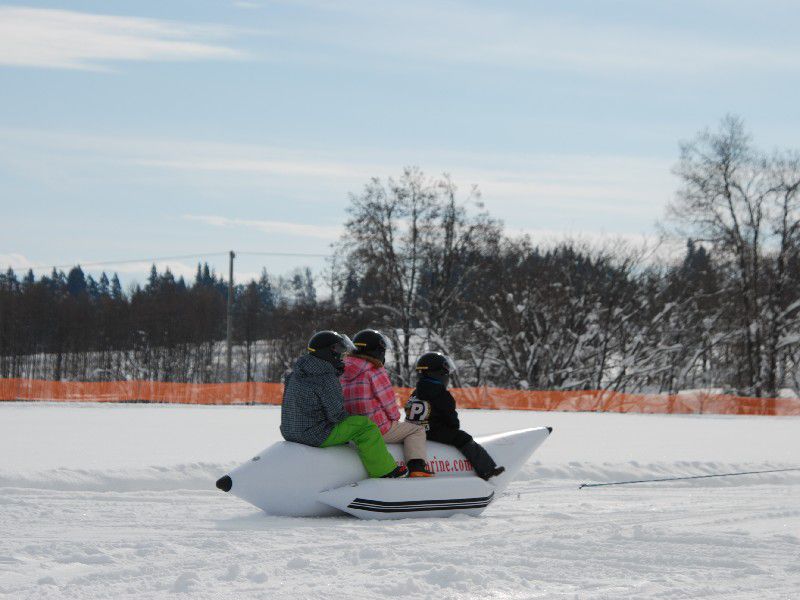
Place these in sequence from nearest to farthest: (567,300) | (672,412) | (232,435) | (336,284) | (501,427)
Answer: (232,435) → (501,427) → (672,412) → (336,284) → (567,300)

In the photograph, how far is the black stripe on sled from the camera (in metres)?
9.80


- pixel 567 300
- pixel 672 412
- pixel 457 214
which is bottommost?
pixel 672 412

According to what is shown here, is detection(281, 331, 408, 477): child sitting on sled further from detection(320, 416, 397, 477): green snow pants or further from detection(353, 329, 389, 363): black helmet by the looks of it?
detection(353, 329, 389, 363): black helmet

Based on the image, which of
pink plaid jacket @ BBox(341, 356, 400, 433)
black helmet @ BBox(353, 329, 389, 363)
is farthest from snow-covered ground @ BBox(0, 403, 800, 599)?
black helmet @ BBox(353, 329, 389, 363)

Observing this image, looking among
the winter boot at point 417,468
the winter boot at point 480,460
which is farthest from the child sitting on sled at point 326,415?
the winter boot at point 480,460

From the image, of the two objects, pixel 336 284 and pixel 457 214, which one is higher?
pixel 457 214

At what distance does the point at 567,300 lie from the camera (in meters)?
53.8

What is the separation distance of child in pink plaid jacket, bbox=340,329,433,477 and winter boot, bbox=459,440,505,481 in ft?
1.71

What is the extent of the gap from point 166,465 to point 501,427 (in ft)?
46.8

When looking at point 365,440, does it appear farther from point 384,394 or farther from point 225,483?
point 225,483

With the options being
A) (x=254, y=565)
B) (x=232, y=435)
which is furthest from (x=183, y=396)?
(x=254, y=565)

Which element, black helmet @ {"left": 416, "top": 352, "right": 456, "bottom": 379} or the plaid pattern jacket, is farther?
black helmet @ {"left": 416, "top": 352, "right": 456, "bottom": 379}

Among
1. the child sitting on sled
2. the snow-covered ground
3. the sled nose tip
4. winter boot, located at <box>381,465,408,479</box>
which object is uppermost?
the child sitting on sled

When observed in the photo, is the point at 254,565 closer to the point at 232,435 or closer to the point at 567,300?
the point at 232,435
